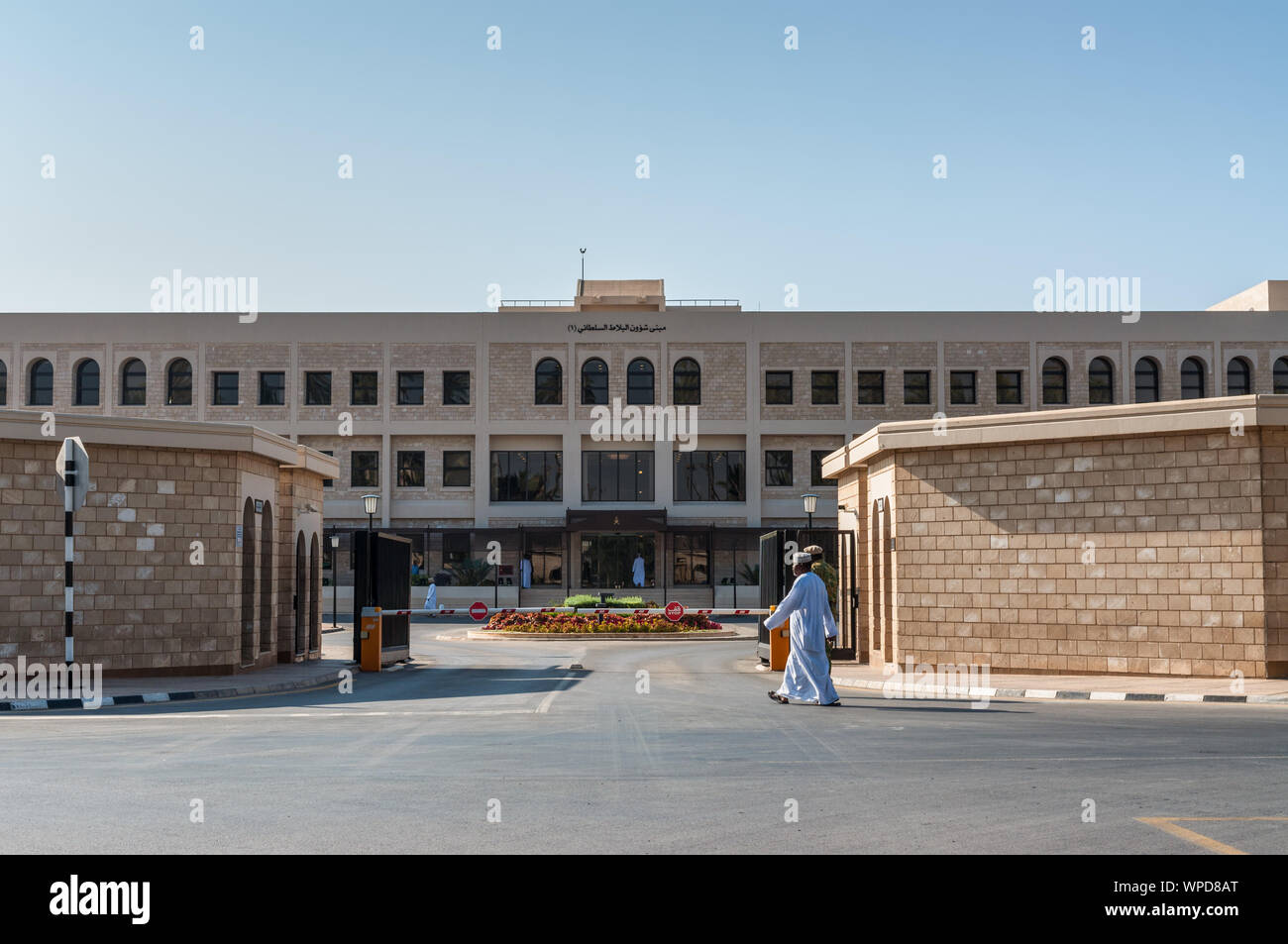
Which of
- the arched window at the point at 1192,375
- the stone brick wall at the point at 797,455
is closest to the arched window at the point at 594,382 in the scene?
the stone brick wall at the point at 797,455

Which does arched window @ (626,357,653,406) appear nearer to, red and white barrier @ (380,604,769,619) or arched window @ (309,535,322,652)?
red and white barrier @ (380,604,769,619)

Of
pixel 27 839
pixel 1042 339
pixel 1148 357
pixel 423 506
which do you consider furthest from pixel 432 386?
pixel 27 839

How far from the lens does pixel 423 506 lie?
5275cm

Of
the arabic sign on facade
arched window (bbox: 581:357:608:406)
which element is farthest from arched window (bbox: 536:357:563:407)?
the arabic sign on facade

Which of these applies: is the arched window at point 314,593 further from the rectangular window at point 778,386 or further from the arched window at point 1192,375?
the arched window at point 1192,375

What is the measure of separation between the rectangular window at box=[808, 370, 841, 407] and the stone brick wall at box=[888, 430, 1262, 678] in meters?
32.4

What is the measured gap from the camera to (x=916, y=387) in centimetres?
5269

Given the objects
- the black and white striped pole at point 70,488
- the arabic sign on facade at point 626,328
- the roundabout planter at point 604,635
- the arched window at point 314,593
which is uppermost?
the arabic sign on facade at point 626,328

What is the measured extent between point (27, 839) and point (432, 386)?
4689cm

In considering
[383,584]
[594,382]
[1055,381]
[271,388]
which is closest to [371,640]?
[383,584]

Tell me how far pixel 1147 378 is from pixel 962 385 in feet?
25.7

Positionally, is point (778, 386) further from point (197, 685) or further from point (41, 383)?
point (197, 685)

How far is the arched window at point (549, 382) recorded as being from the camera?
52.9 meters

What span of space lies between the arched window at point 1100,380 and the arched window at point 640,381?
61.7 ft
